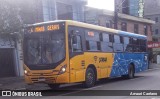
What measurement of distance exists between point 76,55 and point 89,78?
5.51ft

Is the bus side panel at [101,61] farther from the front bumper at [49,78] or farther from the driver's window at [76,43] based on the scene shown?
the front bumper at [49,78]

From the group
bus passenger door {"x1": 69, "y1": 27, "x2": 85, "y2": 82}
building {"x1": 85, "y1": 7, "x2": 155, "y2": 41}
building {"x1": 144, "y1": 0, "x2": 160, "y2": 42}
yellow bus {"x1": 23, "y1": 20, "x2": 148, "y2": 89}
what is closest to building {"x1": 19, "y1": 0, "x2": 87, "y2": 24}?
building {"x1": 85, "y1": 7, "x2": 155, "y2": 41}

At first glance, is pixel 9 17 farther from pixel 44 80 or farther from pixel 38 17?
pixel 38 17

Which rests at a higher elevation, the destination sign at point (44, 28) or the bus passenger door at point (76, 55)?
the destination sign at point (44, 28)

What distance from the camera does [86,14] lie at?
1328 inches

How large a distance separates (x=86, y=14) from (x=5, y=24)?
18.0m

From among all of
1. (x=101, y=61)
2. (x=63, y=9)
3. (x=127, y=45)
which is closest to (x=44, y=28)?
(x=101, y=61)

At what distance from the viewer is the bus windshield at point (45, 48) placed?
14.3 meters

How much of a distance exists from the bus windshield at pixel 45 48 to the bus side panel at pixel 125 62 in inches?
202

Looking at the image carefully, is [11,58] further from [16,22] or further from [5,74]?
[16,22]

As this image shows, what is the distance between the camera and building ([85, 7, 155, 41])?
34294 mm

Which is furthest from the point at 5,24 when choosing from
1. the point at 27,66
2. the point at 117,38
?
the point at 117,38

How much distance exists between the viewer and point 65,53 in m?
14.2

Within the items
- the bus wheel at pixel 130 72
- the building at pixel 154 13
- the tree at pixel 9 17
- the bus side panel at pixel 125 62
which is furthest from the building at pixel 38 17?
the building at pixel 154 13
